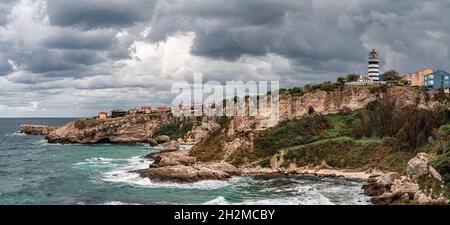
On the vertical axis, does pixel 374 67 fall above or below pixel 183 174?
above

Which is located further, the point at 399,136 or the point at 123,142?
the point at 123,142

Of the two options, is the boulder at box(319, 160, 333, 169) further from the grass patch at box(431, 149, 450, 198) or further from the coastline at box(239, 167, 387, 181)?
the grass patch at box(431, 149, 450, 198)

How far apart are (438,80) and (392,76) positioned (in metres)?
18.2

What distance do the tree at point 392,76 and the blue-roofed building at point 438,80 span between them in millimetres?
15846

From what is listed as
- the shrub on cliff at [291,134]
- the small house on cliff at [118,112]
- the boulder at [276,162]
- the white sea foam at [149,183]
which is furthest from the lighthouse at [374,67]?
the small house on cliff at [118,112]

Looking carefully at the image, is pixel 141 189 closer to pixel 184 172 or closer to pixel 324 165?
pixel 184 172

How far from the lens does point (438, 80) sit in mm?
87750

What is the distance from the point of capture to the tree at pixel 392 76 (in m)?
105

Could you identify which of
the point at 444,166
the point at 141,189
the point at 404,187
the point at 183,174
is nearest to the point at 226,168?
the point at 183,174

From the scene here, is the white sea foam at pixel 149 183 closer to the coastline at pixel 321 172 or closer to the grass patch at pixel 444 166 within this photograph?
the coastline at pixel 321 172
